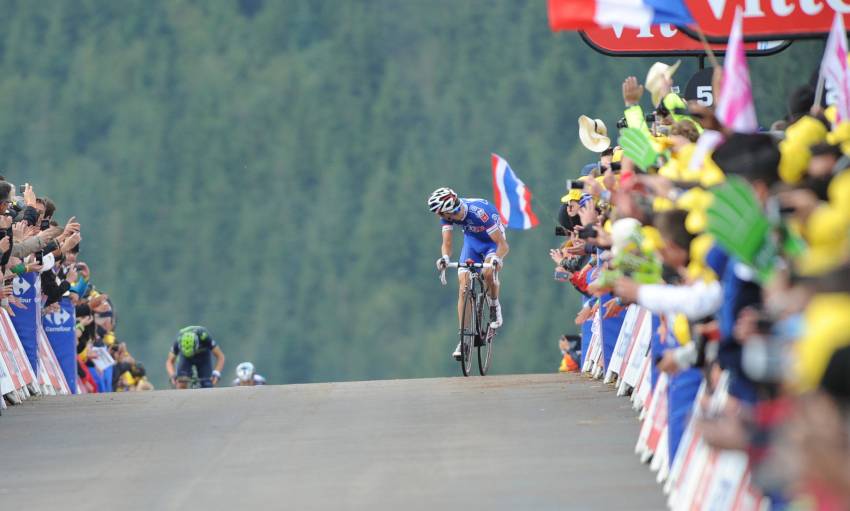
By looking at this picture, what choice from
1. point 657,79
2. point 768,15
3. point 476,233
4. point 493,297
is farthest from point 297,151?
point 657,79

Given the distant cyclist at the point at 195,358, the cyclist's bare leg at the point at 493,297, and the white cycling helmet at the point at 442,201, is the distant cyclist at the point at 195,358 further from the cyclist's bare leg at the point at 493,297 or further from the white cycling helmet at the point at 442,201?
the white cycling helmet at the point at 442,201

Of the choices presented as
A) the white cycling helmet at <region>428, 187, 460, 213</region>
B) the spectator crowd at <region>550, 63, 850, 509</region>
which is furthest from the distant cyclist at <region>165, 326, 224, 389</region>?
the spectator crowd at <region>550, 63, 850, 509</region>

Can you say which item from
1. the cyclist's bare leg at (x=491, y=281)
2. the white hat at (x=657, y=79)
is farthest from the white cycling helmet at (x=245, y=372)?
the white hat at (x=657, y=79)

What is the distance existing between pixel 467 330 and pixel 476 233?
102cm

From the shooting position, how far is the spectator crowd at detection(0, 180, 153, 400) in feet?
52.4

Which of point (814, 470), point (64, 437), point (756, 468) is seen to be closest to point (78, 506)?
point (64, 437)

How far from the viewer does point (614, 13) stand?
1049cm

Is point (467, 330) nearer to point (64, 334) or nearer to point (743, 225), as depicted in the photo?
point (64, 334)

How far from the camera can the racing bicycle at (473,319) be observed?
17.9m

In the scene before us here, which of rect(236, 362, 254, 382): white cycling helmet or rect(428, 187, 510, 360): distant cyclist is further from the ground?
rect(428, 187, 510, 360): distant cyclist

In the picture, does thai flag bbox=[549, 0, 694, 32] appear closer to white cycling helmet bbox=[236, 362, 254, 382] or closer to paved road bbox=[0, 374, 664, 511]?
paved road bbox=[0, 374, 664, 511]

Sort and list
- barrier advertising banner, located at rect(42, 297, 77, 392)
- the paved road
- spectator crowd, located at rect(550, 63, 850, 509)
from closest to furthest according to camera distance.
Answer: spectator crowd, located at rect(550, 63, 850, 509), the paved road, barrier advertising banner, located at rect(42, 297, 77, 392)

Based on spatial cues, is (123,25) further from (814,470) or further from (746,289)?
(814,470)

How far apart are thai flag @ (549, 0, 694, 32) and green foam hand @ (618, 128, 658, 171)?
2.13 ft
